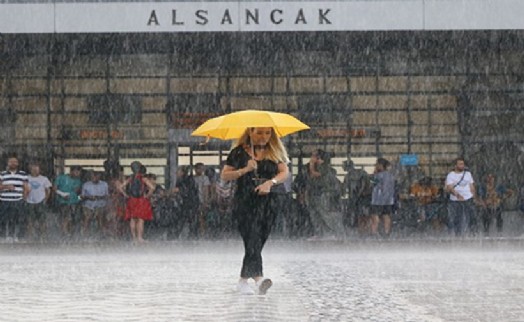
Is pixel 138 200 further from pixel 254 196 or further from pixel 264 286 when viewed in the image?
pixel 264 286

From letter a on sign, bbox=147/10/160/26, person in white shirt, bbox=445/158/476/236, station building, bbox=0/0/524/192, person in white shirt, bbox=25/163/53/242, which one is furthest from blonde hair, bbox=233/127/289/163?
station building, bbox=0/0/524/192

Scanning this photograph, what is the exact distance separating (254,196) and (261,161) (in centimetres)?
39

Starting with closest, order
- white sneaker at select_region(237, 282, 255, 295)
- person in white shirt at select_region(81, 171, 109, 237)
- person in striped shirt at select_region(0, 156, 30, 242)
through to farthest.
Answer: white sneaker at select_region(237, 282, 255, 295) → person in striped shirt at select_region(0, 156, 30, 242) → person in white shirt at select_region(81, 171, 109, 237)

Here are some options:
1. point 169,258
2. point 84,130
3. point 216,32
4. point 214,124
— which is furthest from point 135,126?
point 214,124

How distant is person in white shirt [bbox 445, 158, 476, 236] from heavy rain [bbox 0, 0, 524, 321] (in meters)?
0.04

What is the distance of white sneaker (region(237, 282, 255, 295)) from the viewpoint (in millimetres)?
10969

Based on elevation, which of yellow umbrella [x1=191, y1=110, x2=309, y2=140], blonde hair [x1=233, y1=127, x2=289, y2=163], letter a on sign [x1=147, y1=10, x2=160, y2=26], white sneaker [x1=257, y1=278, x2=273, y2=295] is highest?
letter a on sign [x1=147, y1=10, x2=160, y2=26]

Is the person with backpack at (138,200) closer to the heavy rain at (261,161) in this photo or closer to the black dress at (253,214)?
the heavy rain at (261,161)

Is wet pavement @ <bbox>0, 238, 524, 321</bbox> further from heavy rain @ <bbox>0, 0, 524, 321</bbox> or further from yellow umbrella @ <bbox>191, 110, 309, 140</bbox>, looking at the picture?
yellow umbrella @ <bbox>191, 110, 309, 140</bbox>

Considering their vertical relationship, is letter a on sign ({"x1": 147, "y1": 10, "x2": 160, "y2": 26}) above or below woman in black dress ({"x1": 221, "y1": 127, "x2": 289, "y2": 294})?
above

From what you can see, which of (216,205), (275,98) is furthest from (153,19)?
(275,98)

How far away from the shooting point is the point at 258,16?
24250 mm

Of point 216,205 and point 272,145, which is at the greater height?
point 272,145

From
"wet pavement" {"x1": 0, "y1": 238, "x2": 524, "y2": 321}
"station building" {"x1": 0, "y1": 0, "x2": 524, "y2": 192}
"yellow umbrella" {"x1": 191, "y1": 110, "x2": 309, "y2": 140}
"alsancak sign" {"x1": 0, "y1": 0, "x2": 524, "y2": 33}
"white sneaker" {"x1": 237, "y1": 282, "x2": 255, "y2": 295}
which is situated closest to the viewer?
"wet pavement" {"x1": 0, "y1": 238, "x2": 524, "y2": 321}
